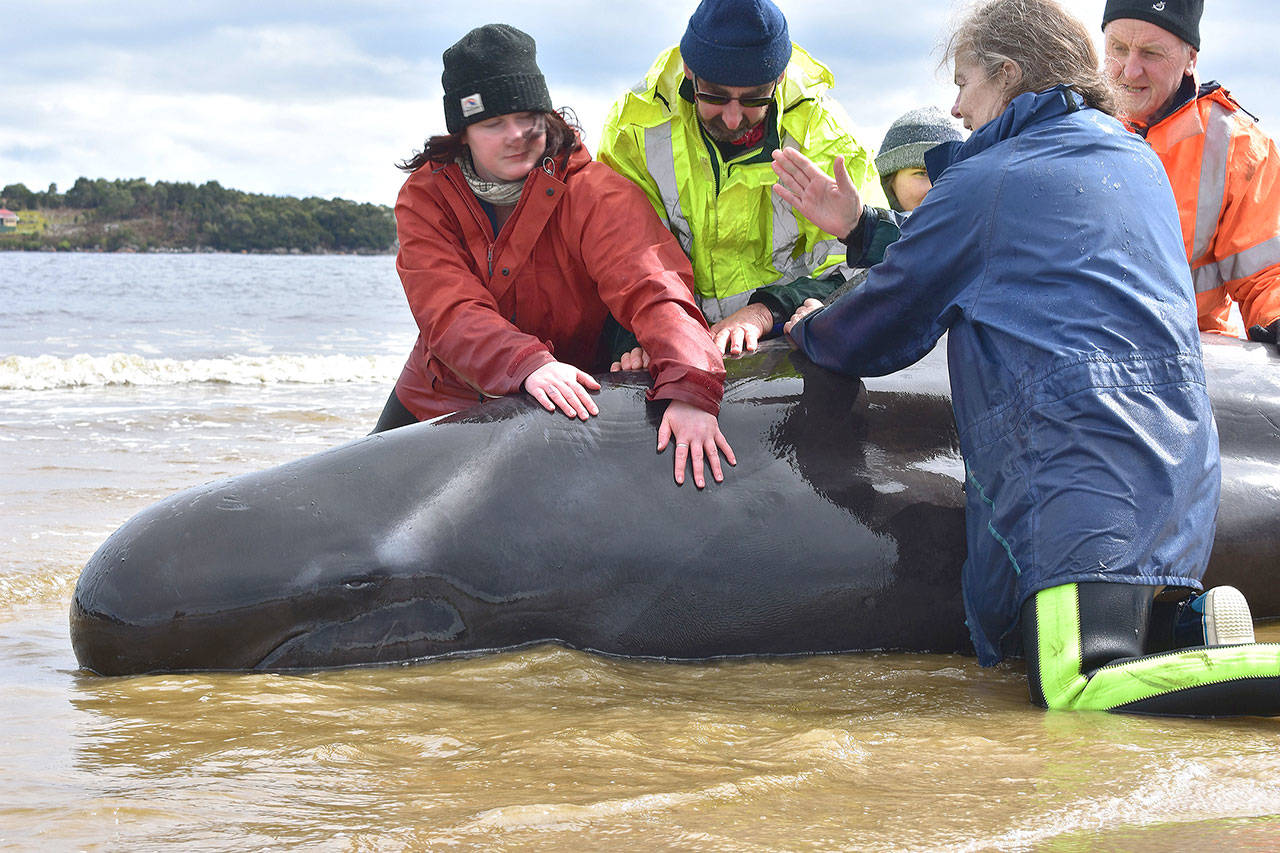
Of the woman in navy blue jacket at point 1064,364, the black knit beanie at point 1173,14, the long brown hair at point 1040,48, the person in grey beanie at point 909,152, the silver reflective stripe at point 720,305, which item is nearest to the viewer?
the woman in navy blue jacket at point 1064,364

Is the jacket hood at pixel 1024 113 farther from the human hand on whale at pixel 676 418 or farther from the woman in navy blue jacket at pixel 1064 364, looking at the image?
the human hand on whale at pixel 676 418

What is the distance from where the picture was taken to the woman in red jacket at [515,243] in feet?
14.2

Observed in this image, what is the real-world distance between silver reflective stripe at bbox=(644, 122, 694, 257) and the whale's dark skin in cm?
104

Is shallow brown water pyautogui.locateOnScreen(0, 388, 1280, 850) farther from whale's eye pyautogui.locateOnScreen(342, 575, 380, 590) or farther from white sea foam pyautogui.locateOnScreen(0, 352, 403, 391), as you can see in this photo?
white sea foam pyautogui.locateOnScreen(0, 352, 403, 391)

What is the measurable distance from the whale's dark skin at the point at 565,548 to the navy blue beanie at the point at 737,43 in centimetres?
120

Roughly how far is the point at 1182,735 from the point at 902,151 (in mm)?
4279

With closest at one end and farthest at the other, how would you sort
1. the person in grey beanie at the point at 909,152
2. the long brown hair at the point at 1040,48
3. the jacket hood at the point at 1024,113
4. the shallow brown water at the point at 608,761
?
1. the shallow brown water at the point at 608,761
2. the jacket hood at the point at 1024,113
3. the long brown hair at the point at 1040,48
4. the person in grey beanie at the point at 909,152

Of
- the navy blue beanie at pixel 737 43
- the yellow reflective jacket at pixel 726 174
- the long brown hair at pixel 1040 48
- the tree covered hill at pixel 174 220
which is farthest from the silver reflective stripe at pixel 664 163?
the tree covered hill at pixel 174 220

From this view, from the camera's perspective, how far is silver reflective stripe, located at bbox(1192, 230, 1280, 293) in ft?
17.5

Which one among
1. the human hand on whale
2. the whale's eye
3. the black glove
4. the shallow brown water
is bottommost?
the shallow brown water

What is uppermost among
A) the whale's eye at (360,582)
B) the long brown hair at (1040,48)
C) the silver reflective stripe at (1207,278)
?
the long brown hair at (1040,48)

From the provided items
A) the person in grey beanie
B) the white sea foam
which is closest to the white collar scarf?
the person in grey beanie

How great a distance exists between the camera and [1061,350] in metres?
3.34

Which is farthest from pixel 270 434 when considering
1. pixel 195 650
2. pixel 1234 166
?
pixel 1234 166
